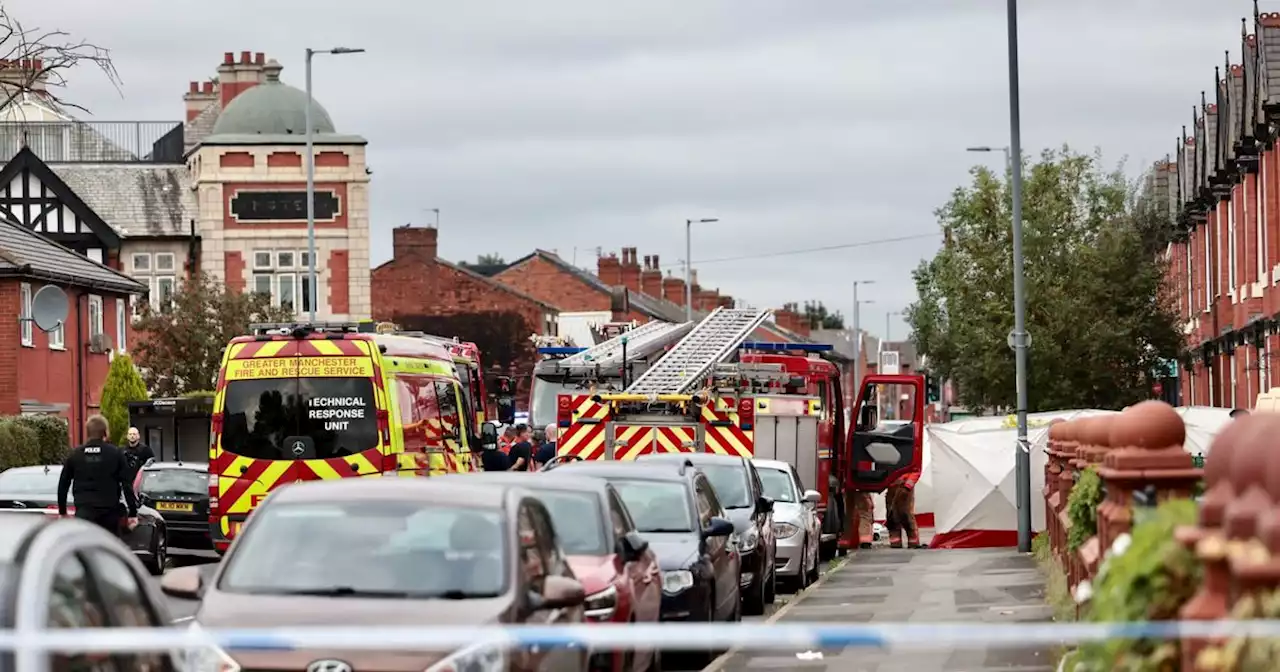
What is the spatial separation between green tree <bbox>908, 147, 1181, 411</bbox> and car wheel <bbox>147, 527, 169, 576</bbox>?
2166 cm

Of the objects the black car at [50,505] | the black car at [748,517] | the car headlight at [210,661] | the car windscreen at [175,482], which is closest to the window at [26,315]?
the car windscreen at [175,482]

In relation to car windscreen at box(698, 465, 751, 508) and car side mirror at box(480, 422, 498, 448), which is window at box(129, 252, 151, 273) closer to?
car side mirror at box(480, 422, 498, 448)

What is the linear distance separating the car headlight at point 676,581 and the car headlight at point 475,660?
689 cm

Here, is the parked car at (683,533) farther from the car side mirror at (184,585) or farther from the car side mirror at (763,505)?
the car side mirror at (184,585)

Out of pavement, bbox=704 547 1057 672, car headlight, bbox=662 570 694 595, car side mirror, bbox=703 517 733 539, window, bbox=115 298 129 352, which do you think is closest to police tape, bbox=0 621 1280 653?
pavement, bbox=704 547 1057 672

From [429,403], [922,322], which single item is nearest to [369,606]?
[429,403]

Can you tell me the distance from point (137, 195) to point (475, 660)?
71216 mm

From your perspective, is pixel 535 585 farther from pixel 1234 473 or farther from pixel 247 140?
pixel 247 140

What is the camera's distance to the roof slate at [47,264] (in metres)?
46.0

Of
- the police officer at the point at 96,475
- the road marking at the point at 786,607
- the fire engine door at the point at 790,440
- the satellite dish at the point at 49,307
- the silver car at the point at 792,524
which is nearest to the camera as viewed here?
the road marking at the point at 786,607

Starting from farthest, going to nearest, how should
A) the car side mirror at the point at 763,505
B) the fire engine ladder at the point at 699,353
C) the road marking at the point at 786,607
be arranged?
the fire engine ladder at the point at 699,353 → the car side mirror at the point at 763,505 → the road marking at the point at 786,607

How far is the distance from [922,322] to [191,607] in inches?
1248

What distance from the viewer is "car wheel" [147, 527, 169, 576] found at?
26.6 meters

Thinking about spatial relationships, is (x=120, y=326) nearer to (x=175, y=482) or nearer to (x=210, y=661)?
(x=175, y=482)
